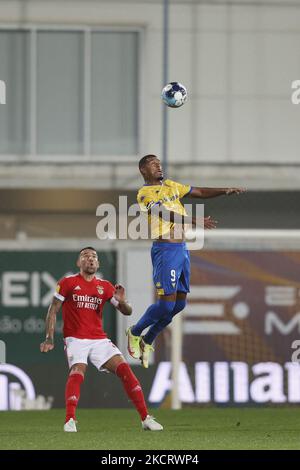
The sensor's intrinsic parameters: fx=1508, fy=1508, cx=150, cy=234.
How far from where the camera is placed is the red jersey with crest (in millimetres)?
14359

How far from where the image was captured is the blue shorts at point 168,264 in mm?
14680

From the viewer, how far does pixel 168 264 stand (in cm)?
1467

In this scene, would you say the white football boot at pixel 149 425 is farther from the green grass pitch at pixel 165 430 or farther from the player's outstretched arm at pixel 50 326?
the player's outstretched arm at pixel 50 326

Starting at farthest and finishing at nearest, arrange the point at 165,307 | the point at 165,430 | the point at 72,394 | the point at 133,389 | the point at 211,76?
the point at 211,76 → the point at 165,430 → the point at 165,307 → the point at 133,389 → the point at 72,394

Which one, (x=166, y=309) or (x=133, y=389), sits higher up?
(x=166, y=309)

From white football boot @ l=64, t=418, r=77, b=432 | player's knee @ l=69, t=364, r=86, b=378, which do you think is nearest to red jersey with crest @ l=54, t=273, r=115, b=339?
player's knee @ l=69, t=364, r=86, b=378

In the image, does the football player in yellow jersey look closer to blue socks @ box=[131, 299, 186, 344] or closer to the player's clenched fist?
blue socks @ box=[131, 299, 186, 344]

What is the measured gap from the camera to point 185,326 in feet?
67.9

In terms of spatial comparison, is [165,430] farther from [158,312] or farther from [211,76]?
[211,76]

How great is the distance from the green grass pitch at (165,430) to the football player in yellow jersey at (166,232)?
130cm

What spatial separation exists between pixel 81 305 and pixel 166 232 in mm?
1131

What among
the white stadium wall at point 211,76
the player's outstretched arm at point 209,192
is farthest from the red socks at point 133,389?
the white stadium wall at point 211,76

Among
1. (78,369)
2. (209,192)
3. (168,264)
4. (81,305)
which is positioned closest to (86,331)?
(81,305)

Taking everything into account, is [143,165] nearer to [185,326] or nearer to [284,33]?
[185,326]
